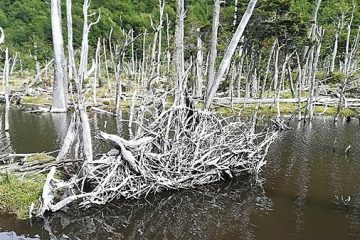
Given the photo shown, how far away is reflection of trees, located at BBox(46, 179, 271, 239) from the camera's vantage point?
1279 cm

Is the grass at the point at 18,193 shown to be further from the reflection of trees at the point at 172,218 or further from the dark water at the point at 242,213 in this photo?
the reflection of trees at the point at 172,218

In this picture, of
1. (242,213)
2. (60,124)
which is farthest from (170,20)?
(242,213)

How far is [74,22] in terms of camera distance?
245 feet

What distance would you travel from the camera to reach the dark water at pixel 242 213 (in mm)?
12820

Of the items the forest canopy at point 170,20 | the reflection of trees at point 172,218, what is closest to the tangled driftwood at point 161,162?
the reflection of trees at point 172,218

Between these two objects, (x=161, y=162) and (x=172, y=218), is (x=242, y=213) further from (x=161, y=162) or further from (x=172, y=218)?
(x=161, y=162)

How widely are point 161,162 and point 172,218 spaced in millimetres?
2609

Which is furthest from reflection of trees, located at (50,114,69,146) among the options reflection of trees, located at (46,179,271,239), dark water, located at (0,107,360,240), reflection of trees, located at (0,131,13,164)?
reflection of trees, located at (46,179,271,239)

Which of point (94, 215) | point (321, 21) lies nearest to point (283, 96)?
point (321, 21)

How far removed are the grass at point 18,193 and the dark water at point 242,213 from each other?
49 cm

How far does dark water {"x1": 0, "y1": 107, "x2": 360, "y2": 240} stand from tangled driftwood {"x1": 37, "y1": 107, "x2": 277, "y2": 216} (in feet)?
1.67

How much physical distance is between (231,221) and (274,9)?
3100cm

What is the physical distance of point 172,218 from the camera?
14.1m

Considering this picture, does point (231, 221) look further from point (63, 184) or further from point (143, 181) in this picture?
point (63, 184)
